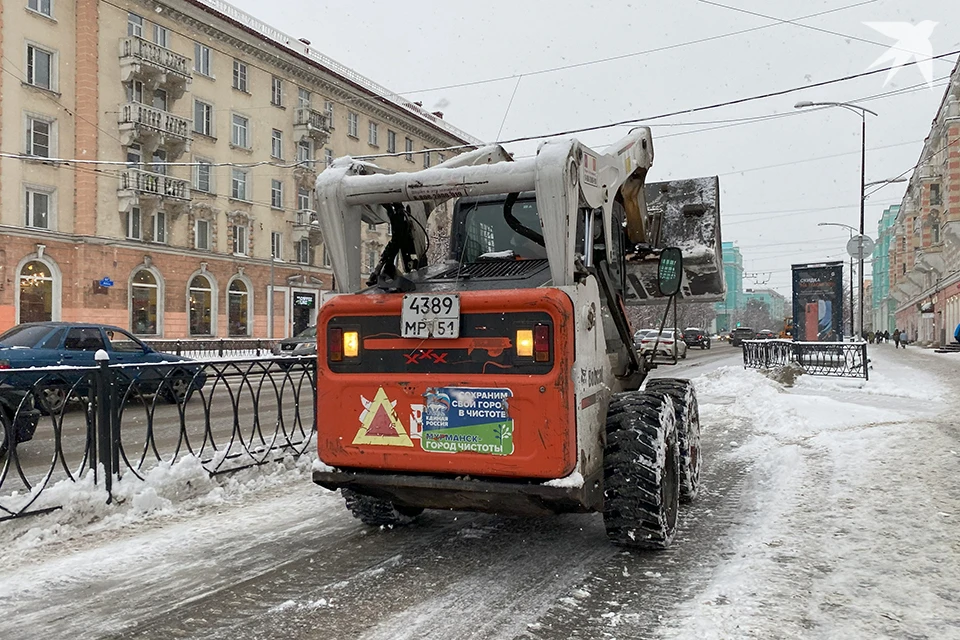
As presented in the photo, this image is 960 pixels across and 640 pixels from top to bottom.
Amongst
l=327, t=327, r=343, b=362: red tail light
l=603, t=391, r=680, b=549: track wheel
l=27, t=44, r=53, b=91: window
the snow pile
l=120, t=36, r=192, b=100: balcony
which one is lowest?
the snow pile

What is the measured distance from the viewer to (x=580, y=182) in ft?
14.8

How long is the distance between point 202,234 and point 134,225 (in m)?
3.89

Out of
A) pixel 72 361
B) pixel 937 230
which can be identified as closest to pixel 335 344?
pixel 72 361

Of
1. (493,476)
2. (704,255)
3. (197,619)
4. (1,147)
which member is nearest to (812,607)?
(493,476)

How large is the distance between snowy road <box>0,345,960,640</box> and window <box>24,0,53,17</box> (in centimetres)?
2748

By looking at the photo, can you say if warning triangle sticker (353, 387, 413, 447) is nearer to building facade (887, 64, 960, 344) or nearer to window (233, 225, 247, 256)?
window (233, 225, 247, 256)

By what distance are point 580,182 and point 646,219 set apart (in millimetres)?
2010

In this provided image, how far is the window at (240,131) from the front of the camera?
36000 mm

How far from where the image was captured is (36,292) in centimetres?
2744

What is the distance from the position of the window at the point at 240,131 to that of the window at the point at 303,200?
4.33 m

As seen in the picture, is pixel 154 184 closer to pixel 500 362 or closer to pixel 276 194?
pixel 276 194

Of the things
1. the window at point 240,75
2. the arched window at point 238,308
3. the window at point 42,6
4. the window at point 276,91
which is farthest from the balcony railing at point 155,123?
the arched window at point 238,308

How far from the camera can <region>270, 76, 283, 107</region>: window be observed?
38.1m

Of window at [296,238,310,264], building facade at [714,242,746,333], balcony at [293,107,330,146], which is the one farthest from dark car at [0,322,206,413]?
building facade at [714,242,746,333]
